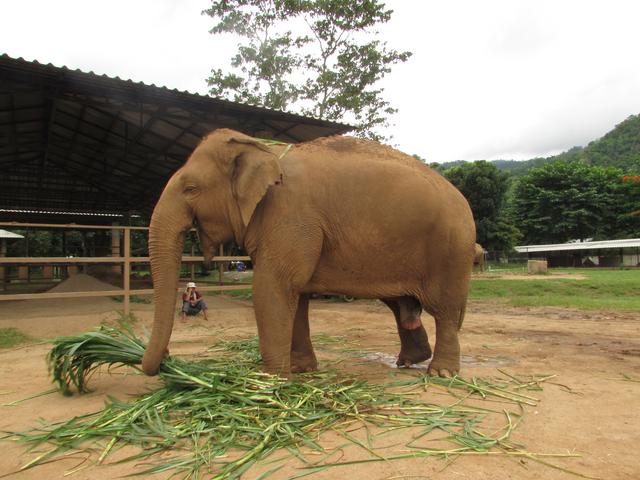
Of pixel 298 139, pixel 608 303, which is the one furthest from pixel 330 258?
pixel 608 303

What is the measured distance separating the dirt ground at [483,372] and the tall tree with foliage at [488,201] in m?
21.9

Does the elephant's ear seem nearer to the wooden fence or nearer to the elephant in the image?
the elephant

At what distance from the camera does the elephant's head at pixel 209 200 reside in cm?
354

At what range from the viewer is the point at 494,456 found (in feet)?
8.07

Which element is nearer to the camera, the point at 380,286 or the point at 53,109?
the point at 380,286

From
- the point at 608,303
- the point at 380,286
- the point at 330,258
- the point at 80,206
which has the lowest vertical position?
the point at 608,303

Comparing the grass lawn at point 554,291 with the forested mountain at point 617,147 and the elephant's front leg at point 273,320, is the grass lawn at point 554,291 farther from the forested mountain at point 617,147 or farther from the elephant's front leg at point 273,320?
the forested mountain at point 617,147

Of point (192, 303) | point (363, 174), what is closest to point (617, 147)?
point (192, 303)

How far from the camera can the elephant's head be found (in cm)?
354

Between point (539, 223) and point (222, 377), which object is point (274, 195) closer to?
point (222, 377)

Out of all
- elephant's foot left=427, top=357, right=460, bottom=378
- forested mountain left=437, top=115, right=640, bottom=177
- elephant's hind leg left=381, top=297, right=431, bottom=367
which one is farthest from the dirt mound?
forested mountain left=437, top=115, right=640, bottom=177

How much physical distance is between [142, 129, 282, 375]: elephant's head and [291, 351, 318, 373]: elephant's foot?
1287 mm

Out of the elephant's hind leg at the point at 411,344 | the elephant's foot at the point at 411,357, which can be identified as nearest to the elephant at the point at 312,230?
the elephant's hind leg at the point at 411,344

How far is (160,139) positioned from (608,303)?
505 inches
